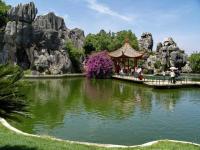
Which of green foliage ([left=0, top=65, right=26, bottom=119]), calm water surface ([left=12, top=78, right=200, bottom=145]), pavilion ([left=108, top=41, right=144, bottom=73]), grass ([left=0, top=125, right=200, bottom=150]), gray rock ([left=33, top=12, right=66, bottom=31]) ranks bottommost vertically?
calm water surface ([left=12, top=78, right=200, bottom=145])

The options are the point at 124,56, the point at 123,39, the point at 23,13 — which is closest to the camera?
the point at 124,56

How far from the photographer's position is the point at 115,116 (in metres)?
20.8

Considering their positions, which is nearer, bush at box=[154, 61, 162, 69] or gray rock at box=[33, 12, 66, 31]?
gray rock at box=[33, 12, 66, 31]

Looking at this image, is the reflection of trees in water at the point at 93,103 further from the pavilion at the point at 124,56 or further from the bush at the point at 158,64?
the bush at the point at 158,64

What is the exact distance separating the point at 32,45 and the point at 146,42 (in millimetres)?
30388

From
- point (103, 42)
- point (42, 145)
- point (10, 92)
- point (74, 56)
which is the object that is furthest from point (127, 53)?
point (10, 92)

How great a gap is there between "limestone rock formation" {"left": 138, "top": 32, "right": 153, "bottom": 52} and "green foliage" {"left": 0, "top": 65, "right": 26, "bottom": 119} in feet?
225

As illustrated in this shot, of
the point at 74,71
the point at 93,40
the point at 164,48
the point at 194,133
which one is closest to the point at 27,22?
the point at 74,71

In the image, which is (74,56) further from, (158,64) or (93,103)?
(93,103)

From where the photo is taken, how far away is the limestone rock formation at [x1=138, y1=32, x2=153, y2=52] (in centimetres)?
7806

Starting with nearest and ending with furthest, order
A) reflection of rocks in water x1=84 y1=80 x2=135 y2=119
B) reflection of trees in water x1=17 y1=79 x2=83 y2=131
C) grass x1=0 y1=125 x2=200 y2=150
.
Result: grass x1=0 y1=125 x2=200 y2=150 → reflection of trees in water x1=17 y1=79 x2=83 y2=131 → reflection of rocks in water x1=84 y1=80 x2=135 y2=119

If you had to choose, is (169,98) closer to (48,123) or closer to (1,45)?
(48,123)

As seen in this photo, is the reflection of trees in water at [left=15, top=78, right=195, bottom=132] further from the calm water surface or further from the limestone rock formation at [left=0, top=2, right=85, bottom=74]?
the limestone rock formation at [left=0, top=2, right=85, bottom=74]

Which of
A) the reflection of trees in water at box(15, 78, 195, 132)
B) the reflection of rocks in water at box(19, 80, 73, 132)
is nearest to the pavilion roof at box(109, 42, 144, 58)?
the reflection of trees in water at box(15, 78, 195, 132)
